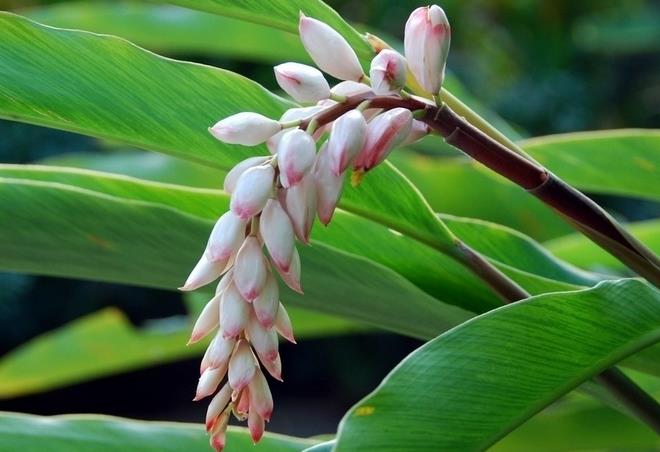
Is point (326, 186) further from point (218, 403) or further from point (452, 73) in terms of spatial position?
point (452, 73)

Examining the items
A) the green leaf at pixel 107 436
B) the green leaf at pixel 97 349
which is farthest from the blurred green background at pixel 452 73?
the green leaf at pixel 107 436

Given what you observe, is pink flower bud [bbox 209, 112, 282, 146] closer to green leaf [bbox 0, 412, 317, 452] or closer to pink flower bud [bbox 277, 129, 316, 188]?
pink flower bud [bbox 277, 129, 316, 188]

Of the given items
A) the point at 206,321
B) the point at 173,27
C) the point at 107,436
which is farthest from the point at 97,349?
the point at 206,321

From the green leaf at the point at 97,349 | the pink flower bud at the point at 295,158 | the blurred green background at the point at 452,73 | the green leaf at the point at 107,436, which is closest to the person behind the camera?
the pink flower bud at the point at 295,158

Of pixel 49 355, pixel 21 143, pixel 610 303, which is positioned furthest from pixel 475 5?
pixel 610 303

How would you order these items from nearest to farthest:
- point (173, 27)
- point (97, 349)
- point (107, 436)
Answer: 1. point (107, 436)
2. point (97, 349)
3. point (173, 27)

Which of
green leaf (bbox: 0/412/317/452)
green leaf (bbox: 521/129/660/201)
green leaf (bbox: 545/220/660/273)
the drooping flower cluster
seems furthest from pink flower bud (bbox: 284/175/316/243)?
green leaf (bbox: 545/220/660/273)

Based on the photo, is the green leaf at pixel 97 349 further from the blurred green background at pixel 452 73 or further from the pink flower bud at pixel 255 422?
the blurred green background at pixel 452 73
